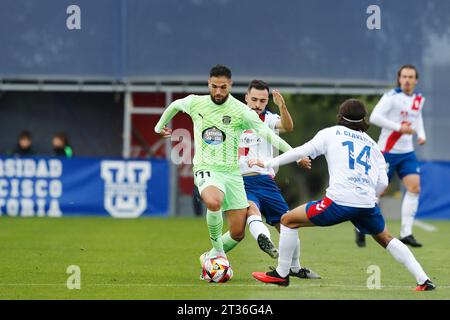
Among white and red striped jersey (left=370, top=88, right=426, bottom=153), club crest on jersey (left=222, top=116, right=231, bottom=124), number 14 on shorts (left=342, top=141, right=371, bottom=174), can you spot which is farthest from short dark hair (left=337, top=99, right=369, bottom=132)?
white and red striped jersey (left=370, top=88, right=426, bottom=153)

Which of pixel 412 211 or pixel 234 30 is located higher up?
pixel 234 30

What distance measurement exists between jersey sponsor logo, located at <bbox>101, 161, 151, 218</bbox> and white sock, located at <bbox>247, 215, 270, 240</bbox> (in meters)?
10.8

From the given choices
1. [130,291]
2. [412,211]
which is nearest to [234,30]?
[412,211]

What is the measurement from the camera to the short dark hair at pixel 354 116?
33.5ft

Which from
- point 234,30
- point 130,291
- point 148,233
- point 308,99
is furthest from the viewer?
point 308,99

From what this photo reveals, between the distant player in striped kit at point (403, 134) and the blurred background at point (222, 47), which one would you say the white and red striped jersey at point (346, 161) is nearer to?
Answer: the distant player in striped kit at point (403, 134)

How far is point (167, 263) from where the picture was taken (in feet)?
Result: 43.5

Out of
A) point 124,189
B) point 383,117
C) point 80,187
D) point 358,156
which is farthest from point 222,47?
point 358,156

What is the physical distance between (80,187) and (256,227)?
11.5 meters

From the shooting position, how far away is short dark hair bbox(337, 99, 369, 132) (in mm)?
10203

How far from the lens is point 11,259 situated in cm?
1355

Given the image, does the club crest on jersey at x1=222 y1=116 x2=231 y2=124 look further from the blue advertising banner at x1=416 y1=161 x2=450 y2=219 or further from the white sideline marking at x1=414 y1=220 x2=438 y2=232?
the blue advertising banner at x1=416 y1=161 x2=450 y2=219
